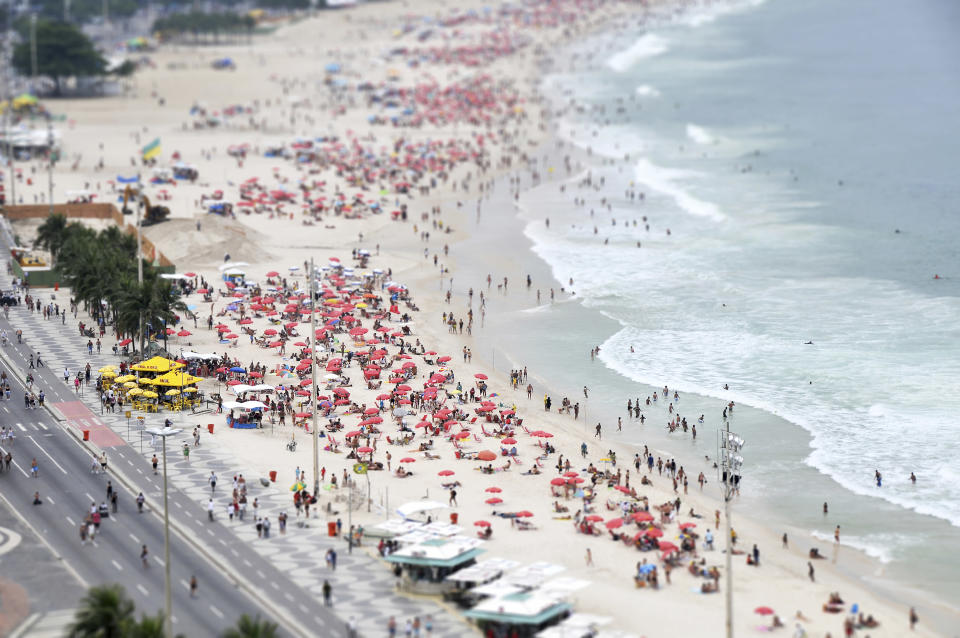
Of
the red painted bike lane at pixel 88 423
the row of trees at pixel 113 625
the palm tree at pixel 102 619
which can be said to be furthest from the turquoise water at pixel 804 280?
the palm tree at pixel 102 619

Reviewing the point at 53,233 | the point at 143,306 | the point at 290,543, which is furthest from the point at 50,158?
the point at 290,543

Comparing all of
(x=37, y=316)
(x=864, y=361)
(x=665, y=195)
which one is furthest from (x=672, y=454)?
(x=665, y=195)

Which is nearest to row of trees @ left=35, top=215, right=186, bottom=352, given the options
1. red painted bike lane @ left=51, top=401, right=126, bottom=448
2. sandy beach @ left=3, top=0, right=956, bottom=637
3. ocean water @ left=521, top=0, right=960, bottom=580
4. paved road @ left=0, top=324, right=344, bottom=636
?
sandy beach @ left=3, top=0, right=956, bottom=637

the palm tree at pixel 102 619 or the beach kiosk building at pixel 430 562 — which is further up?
the palm tree at pixel 102 619

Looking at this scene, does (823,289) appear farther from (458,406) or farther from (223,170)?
(223,170)

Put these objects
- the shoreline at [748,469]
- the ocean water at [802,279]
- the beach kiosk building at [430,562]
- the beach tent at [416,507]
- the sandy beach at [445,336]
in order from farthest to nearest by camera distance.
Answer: the ocean water at [802,279], the beach tent at [416,507], the sandy beach at [445,336], the shoreline at [748,469], the beach kiosk building at [430,562]

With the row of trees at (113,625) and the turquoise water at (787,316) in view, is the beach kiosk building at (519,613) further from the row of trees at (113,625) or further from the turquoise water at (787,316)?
the turquoise water at (787,316)

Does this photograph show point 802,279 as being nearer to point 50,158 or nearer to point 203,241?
point 203,241

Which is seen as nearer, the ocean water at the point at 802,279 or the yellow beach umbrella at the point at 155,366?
the ocean water at the point at 802,279
